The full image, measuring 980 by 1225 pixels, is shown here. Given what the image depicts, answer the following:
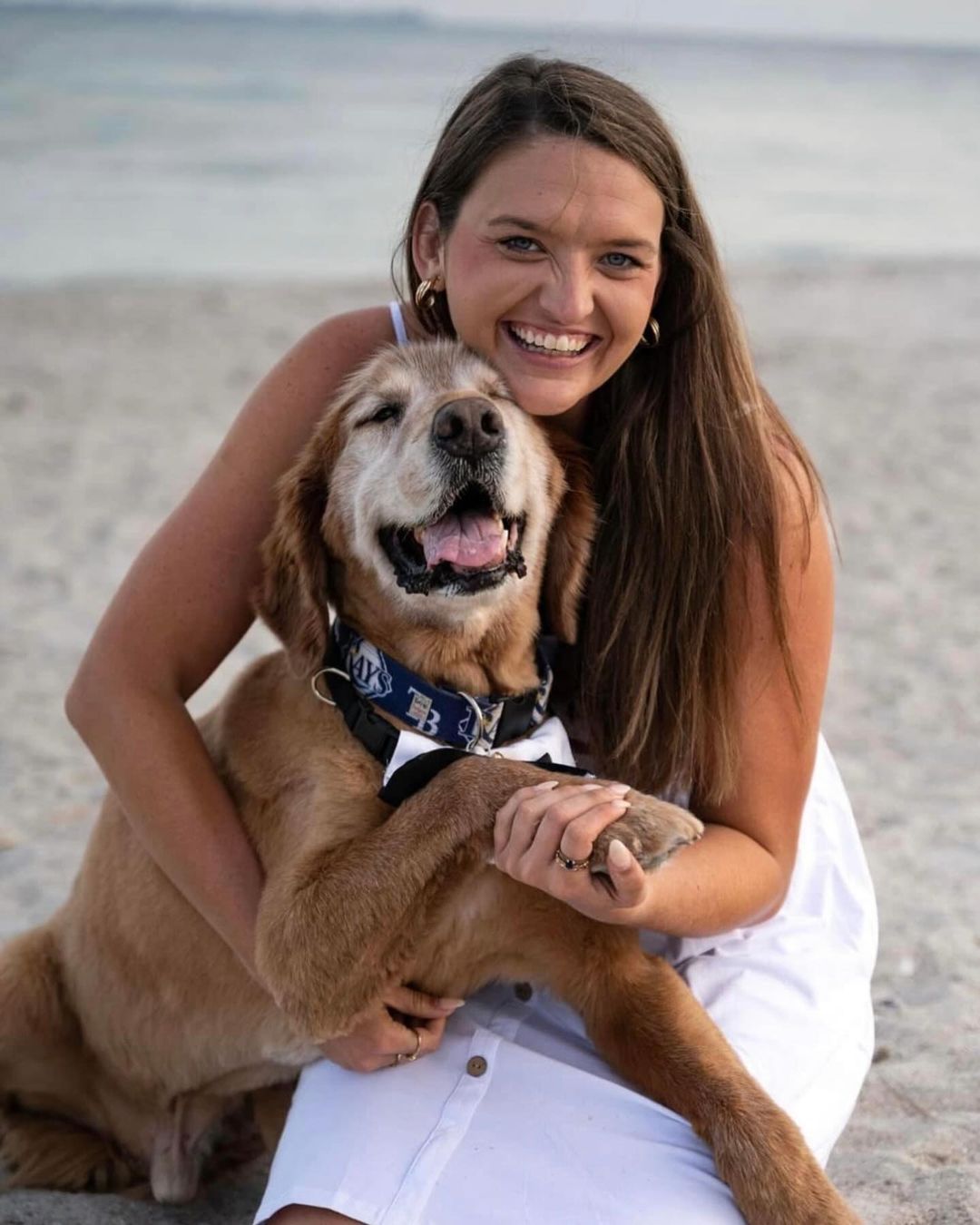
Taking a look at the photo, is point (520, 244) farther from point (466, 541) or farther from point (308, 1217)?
point (308, 1217)

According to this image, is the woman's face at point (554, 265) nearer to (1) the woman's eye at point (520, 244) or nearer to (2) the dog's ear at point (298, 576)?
(1) the woman's eye at point (520, 244)

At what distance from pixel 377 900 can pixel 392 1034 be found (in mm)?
293

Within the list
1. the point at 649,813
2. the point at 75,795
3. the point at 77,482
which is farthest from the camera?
the point at 77,482

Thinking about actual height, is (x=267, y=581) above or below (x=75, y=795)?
above

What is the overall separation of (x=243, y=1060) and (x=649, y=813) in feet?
3.53

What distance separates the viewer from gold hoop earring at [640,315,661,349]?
112 inches

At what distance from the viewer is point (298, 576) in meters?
2.70

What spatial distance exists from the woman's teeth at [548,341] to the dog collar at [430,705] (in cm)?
63

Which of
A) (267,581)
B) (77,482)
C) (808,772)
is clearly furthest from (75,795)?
(77,482)

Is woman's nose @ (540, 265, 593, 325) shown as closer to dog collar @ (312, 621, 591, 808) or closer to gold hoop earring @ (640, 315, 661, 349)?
gold hoop earring @ (640, 315, 661, 349)

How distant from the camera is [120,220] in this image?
51.5 feet

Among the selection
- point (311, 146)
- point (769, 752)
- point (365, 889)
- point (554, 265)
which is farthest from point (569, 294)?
point (311, 146)

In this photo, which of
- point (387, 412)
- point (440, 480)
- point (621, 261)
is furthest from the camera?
point (387, 412)

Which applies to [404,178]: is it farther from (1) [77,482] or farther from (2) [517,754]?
(2) [517,754]
